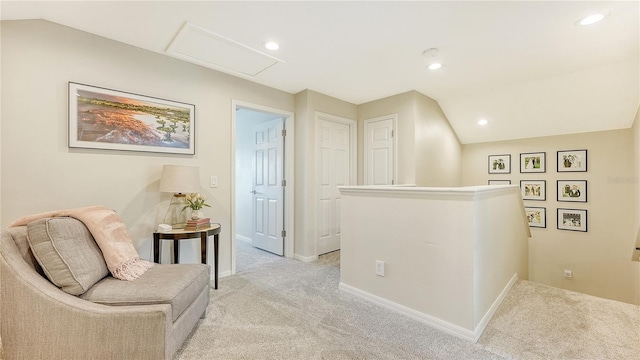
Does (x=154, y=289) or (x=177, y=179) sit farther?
(x=177, y=179)

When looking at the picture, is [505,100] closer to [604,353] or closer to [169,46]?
[604,353]

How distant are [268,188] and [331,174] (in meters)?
0.97

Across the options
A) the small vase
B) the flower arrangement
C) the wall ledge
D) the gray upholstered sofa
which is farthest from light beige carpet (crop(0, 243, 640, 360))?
the wall ledge

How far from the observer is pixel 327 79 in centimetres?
322

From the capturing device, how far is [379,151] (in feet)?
13.2

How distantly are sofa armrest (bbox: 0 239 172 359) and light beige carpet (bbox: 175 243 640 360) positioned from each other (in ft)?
1.46

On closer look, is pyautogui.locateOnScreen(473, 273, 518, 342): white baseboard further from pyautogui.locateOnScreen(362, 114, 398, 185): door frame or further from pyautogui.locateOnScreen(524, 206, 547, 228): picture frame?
pyautogui.locateOnScreen(524, 206, 547, 228): picture frame

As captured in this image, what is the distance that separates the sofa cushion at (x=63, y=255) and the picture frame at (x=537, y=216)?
17.7ft

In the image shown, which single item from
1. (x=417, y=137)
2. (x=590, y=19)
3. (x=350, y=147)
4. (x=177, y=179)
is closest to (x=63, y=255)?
(x=177, y=179)

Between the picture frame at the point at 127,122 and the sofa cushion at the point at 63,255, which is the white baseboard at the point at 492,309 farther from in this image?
the picture frame at the point at 127,122

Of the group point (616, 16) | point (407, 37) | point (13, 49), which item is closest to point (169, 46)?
point (13, 49)

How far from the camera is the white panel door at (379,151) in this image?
3.87 meters

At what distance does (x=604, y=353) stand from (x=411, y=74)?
2823 mm

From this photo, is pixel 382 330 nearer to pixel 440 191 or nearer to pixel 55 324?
pixel 440 191
